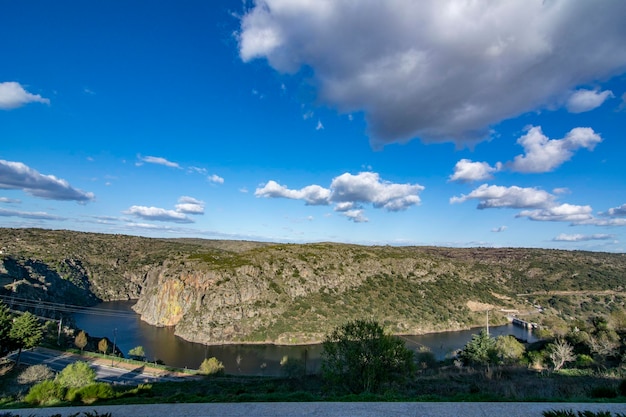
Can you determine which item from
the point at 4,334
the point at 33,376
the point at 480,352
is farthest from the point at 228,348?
the point at 480,352

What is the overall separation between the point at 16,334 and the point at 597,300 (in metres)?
158

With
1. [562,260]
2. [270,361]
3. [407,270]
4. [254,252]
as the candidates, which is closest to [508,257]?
[562,260]

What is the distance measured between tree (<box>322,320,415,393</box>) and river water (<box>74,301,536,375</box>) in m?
46.0

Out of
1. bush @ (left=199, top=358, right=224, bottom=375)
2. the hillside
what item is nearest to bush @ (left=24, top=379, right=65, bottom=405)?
bush @ (left=199, top=358, right=224, bottom=375)

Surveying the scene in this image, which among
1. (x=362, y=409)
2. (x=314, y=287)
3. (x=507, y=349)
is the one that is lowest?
(x=314, y=287)

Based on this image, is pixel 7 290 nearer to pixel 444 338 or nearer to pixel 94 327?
pixel 94 327

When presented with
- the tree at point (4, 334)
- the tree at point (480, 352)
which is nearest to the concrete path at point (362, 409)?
the tree at point (480, 352)

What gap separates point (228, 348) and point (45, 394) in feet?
264

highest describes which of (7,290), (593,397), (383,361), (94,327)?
(593,397)

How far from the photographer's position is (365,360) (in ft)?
69.0

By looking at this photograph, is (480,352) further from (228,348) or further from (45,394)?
(228,348)

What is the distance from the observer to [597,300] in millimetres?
113312

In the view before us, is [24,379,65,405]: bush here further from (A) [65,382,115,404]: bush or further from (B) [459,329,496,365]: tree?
(B) [459,329,496,365]: tree

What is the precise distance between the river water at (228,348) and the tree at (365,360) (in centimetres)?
4601
